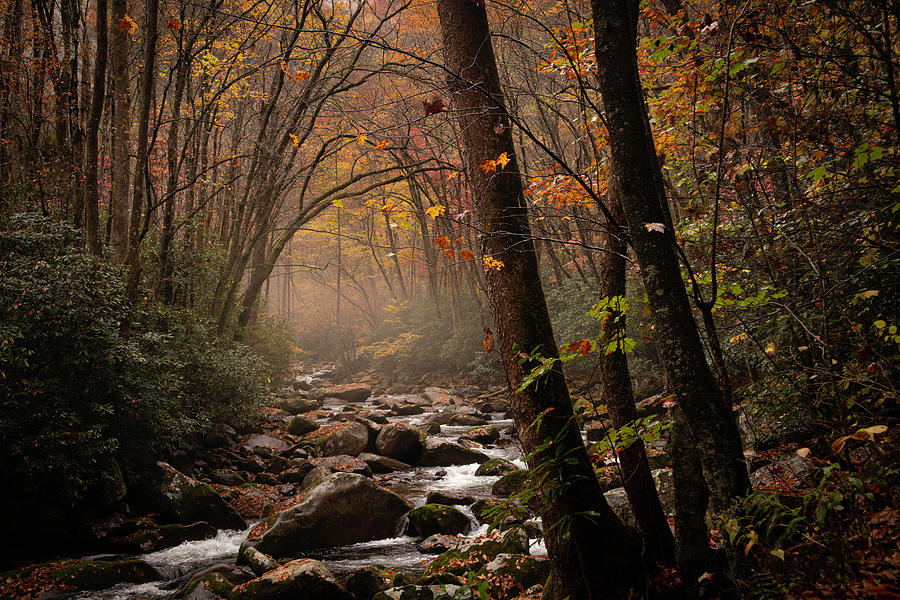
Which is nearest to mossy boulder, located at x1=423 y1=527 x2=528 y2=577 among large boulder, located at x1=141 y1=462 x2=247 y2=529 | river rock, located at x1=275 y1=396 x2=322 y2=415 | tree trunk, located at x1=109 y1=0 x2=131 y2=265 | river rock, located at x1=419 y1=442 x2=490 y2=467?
large boulder, located at x1=141 y1=462 x2=247 y2=529

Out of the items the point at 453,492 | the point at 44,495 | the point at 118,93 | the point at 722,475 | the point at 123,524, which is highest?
the point at 118,93

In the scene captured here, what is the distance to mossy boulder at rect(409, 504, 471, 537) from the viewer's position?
6.53 metres

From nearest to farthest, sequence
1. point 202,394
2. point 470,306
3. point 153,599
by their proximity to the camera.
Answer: point 153,599 < point 202,394 < point 470,306

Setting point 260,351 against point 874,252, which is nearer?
point 874,252

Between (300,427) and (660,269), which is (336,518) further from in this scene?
(300,427)

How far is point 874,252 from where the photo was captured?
3.59 meters

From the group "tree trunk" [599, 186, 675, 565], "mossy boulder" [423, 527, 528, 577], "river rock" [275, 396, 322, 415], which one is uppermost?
"tree trunk" [599, 186, 675, 565]

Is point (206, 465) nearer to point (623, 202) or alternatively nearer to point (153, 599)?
point (153, 599)

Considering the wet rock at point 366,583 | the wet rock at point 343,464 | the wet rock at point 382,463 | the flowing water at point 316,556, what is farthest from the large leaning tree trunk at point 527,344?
the wet rock at point 382,463

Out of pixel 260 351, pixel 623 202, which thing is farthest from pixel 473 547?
pixel 260 351

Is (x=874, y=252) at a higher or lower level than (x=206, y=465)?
higher

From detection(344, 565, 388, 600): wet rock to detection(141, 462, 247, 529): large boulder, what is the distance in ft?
9.91

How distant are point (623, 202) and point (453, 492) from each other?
21.1 ft

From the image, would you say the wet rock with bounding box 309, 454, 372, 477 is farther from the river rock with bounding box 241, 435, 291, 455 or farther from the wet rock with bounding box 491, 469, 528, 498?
the wet rock with bounding box 491, 469, 528, 498
